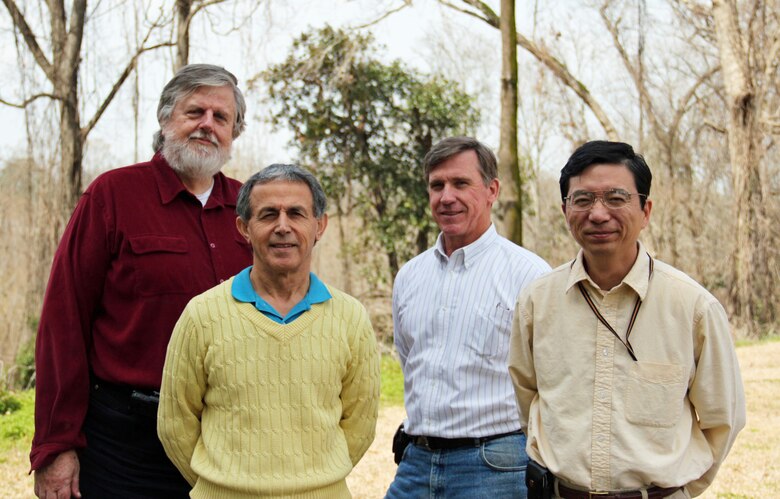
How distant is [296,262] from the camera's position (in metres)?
2.51

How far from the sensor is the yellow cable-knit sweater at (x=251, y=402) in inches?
95.0

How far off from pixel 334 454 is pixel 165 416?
0.55 meters

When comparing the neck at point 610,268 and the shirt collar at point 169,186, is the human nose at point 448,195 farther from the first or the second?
the shirt collar at point 169,186

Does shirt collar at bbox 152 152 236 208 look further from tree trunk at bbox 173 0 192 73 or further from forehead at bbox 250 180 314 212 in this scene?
tree trunk at bbox 173 0 192 73

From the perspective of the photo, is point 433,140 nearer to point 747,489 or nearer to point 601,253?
point 747,489

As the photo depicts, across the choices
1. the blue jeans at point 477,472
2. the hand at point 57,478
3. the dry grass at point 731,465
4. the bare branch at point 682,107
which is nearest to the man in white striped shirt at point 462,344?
the blue jeans at point 477,472

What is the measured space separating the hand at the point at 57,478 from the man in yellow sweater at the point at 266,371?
19.1 inches

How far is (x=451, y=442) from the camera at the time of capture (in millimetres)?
2889

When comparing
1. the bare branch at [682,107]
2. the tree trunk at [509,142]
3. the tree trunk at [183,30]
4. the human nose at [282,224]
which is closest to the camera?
the human nose at [282,224]

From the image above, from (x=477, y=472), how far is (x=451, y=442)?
0.14 m

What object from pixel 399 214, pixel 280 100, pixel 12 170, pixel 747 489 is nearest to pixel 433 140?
pixel 399 214

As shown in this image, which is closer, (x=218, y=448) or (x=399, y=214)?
(x=218, y=448)

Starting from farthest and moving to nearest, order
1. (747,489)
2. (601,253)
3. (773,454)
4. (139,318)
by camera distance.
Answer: (773,454)
(747,489)
(139,318)
(601,253)

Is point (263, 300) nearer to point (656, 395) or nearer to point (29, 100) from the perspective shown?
point (656, 395)
